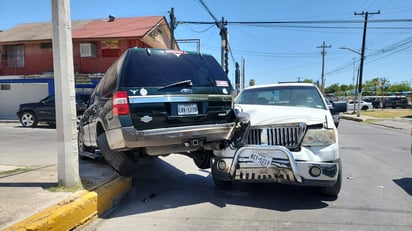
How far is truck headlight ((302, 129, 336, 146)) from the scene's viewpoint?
16.5 feet

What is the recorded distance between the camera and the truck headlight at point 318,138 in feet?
16.5

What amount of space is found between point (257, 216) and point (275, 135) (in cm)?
116

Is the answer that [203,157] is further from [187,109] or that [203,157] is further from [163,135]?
[163,135]

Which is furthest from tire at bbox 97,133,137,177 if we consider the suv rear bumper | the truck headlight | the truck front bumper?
the truck headlight

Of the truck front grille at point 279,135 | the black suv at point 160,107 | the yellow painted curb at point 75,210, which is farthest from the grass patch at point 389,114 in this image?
the yellow painted curb at point 75,210

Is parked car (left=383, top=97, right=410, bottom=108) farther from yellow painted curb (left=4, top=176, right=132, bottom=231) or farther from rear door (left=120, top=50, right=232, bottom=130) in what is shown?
yellow painted curb (left=4, top=176, right=132, bottom=231)

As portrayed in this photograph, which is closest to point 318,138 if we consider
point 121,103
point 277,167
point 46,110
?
point 277,167

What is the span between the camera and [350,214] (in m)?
4.75

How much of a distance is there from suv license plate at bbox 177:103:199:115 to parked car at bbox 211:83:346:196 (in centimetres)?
70

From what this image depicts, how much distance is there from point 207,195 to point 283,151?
5.14 feet

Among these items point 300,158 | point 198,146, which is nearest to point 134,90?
point 198,146

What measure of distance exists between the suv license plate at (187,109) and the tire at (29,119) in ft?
50.1

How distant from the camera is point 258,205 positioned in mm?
5211

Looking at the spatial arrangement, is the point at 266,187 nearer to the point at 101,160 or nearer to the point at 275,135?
the point at 275,135
